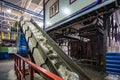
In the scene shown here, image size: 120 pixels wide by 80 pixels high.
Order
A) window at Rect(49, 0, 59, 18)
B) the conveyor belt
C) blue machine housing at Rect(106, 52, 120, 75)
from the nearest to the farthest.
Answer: the conveyor belt → blue machine housing at Rect(106, 52, 120, 75) → window at Rect(49, 0, 59, 18)

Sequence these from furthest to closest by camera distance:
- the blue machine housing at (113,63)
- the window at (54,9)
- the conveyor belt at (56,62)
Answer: the window at (54,9) < the blue machine housing at (113,63) < the conveyor belt at (56,62)

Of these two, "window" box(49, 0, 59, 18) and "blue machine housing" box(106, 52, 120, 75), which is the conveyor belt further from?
"window" box(49, 0, 59, 18)

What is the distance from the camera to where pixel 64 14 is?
6.82 metres

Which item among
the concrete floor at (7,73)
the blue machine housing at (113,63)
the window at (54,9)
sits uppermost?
the window at (54,9)

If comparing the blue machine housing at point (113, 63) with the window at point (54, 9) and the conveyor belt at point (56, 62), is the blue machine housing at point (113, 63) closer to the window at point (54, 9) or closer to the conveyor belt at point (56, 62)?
the conveyor belt at point (56, 62)

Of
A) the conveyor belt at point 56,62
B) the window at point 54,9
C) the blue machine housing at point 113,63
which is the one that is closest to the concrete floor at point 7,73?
the conveyor belt at point 56,62

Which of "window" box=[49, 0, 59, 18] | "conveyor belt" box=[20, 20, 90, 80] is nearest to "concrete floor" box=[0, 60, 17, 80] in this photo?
"conveyor belt" box=[20, 20, 90, 80]

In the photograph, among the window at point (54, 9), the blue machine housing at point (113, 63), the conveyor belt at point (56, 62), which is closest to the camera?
the conveyor belt at point (56, 62)

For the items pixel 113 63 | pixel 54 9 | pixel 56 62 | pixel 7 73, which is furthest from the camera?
pixel 54 9

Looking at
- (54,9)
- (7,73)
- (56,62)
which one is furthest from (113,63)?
(54,9)

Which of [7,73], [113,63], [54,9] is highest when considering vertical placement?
[54,9]

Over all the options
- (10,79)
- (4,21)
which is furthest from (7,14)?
(10,79)

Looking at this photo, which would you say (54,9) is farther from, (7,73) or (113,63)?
(113,63)

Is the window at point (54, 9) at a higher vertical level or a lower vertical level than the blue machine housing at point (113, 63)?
higher
